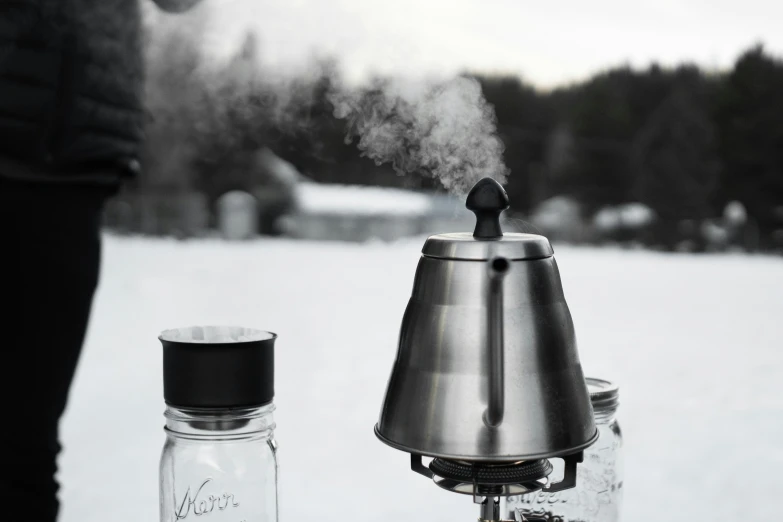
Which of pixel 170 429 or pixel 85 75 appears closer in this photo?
pixel 170 429

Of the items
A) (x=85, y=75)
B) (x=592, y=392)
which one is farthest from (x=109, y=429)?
(x=592, y=392)

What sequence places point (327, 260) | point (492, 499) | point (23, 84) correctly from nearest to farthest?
point (492, 499) → point (23, 84) → point (327, 260)

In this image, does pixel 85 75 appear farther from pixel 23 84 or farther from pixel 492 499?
pixel 492 499

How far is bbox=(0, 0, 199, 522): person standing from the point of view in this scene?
74.5 inches

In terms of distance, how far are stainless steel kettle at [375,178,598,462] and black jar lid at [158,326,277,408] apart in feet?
0.83

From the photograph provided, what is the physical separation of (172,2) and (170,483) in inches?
46.5

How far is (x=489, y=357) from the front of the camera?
1224mm

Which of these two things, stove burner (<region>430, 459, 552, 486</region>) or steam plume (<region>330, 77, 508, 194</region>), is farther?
steam plume (<region>330, 77, 508, 194</region>)

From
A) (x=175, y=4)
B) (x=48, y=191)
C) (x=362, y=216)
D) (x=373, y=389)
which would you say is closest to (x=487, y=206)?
(x=175, y=4)

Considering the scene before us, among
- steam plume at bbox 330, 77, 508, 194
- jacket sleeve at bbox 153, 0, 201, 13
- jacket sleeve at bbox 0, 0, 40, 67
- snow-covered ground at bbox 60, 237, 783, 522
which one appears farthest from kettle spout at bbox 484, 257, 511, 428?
snow-covered ground at bbox 60, 237, 783, 522

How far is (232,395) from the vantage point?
4.39 ft

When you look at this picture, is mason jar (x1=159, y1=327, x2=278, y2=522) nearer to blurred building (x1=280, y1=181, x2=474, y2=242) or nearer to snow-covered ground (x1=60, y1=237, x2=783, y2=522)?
snow-covered ground (x1=60, y1=237, x2=783, y2=522)

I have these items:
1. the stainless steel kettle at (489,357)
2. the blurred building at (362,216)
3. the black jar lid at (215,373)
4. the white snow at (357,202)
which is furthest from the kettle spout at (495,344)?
the white snow at (357,202)

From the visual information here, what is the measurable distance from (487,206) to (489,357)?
0.85 feet
